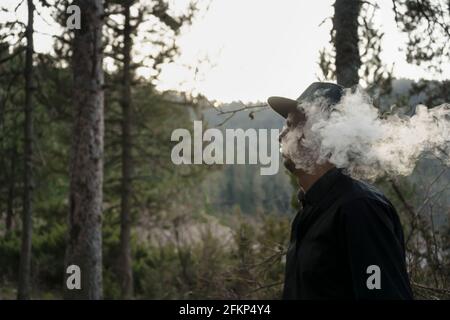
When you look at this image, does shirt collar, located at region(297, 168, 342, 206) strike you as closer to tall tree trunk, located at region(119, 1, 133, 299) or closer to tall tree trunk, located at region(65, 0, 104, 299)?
tall tree trunk, located at region(65, 0, 104, 299)

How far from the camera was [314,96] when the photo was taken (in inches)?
107

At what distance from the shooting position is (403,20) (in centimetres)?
657

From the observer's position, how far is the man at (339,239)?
2.13 metres

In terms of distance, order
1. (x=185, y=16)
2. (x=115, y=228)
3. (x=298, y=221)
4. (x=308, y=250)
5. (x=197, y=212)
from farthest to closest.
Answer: (x=197, y=212)
(x=115, y=228)
(x=185, y=16)
(x=298, y=221)
(x=308, y=250)

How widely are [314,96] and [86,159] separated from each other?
4628 millimetres

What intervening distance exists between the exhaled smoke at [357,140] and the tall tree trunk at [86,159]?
4520 mm

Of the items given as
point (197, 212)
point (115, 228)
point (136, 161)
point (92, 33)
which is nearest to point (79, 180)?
point (92, 33)

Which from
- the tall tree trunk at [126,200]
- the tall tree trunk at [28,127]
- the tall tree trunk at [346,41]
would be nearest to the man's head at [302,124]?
the tall tree trunk at [346,41]

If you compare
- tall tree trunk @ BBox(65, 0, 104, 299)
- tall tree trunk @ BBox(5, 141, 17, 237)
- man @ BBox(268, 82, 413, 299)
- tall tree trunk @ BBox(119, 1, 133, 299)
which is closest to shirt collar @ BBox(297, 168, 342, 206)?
man @ BBox(268, 82, 413, 299)

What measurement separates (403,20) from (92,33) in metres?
3.69

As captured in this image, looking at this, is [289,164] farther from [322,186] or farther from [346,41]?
[346,41]

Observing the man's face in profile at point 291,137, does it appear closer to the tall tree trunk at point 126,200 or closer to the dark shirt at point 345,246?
the dark shirt at point 345,246

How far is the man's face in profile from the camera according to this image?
2736 mm
